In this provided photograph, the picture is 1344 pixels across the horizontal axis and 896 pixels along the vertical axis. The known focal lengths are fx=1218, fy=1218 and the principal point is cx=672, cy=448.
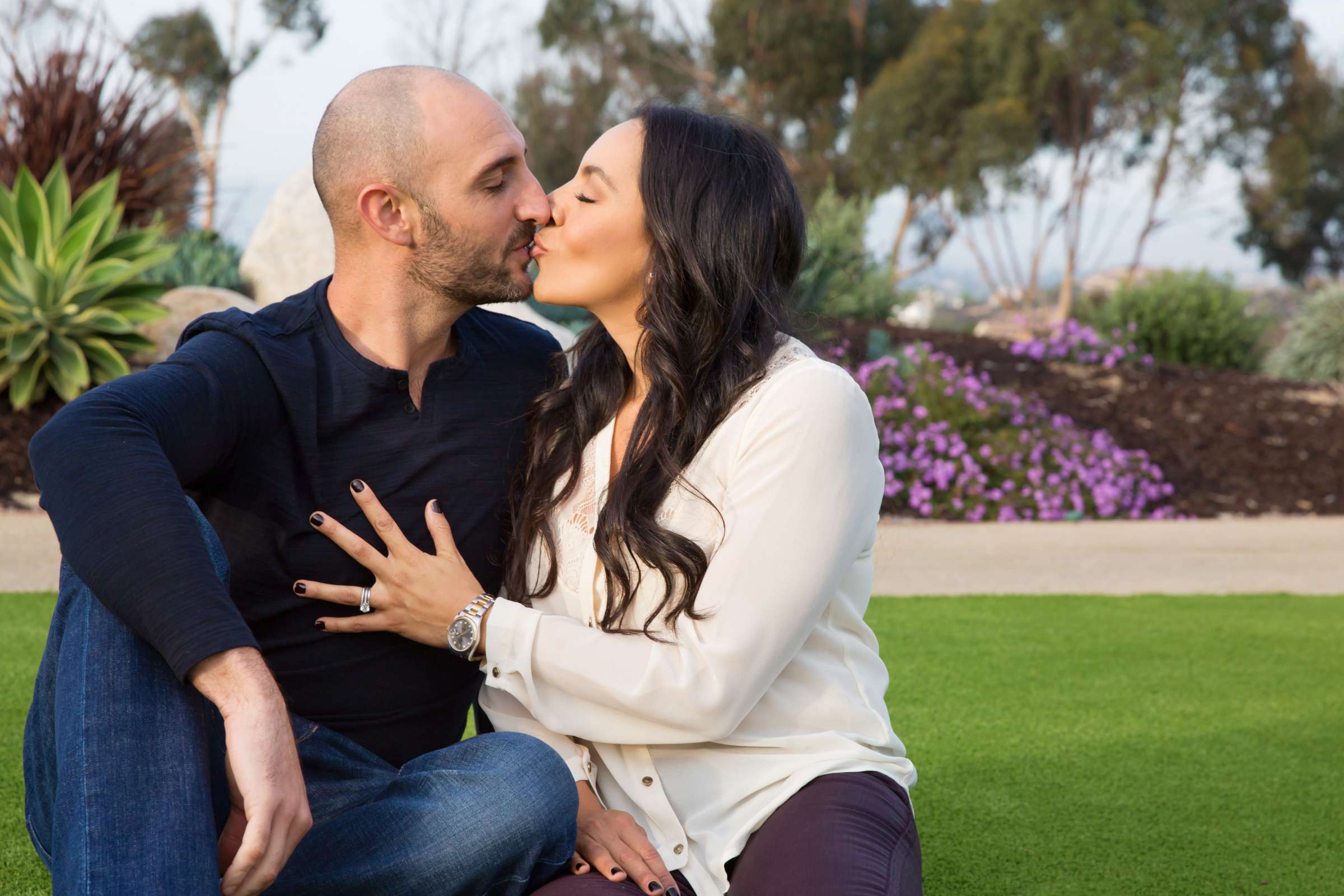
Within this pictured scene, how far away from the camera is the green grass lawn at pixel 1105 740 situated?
2971mm

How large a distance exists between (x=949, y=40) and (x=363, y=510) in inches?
1083

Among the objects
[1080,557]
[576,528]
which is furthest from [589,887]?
[1080,557]

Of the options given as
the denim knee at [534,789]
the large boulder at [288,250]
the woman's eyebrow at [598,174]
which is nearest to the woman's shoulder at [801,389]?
the woman's eyebrow at [598,174]

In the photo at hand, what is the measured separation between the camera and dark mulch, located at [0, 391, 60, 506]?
689 cm

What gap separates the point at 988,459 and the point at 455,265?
22.5ft

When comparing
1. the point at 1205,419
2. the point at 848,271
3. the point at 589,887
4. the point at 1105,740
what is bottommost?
the point at 1205,419

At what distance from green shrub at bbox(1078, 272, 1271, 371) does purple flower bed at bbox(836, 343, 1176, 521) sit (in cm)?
494

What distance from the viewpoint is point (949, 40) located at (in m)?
27.2

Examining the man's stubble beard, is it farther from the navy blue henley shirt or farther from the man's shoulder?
the man's shoulder

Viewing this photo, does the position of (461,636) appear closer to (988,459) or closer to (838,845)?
(838,845)

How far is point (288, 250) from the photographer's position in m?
9.84

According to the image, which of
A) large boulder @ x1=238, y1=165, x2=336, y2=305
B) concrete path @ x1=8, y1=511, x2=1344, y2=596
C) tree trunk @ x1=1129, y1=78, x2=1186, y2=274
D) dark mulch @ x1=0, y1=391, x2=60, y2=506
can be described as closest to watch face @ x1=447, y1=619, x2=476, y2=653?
concrete path @ x1=8, y1=511, x2=1344, y2=596

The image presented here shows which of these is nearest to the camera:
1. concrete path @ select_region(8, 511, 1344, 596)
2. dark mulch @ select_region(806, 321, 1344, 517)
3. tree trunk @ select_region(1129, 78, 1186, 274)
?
concrete path @ select_region(8, 511, 1344, 596)

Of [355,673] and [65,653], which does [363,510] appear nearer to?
[355,673]
